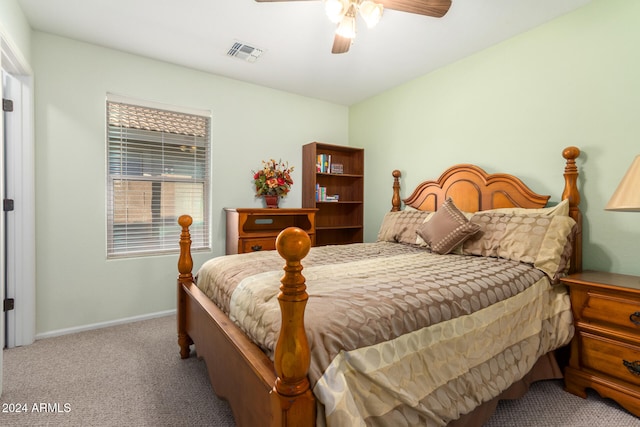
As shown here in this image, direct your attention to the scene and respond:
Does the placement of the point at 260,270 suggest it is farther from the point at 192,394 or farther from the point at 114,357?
the point at 114,357

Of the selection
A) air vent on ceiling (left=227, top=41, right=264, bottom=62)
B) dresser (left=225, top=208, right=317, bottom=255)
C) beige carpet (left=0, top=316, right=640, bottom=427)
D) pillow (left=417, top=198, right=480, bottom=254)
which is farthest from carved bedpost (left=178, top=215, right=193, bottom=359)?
pillow (left=417, top=198, right=480, bottom=254)

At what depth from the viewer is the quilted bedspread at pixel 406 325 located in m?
0.99

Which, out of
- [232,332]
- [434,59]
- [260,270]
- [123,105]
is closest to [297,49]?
[434,59]

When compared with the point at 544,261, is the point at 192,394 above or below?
below

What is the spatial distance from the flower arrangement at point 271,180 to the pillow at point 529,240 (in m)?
2.06

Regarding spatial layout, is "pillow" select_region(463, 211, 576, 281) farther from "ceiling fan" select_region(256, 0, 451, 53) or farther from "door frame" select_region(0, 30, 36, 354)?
"door frame" select_region(0, 30, 36, 354)

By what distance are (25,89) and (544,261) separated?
3965mm

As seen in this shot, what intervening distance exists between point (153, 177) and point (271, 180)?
3.91ft

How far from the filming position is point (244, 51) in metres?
2.89

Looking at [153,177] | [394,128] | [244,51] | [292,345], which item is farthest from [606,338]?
[153,177]

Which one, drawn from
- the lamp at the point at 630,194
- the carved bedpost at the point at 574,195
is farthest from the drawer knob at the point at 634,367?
the lamp at the point at 630,194

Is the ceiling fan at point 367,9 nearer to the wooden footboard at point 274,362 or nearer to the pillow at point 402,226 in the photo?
the wooden footboard at point 274,362

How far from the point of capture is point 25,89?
2420 millimetres

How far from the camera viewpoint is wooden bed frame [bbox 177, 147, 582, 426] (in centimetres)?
86
